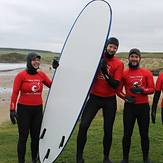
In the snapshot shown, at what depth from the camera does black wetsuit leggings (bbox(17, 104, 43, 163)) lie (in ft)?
24.3

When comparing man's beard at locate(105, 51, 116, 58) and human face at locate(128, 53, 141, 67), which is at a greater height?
man's beard at locate(105, 51, 116, 58)

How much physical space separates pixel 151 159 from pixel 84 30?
2.67 meters

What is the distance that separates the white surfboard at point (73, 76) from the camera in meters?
6.99

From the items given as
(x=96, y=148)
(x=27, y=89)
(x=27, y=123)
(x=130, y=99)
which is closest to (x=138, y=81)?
(x=130, y=99)

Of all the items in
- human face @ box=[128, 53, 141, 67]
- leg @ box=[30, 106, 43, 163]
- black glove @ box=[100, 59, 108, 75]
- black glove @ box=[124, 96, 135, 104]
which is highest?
human face @ box=[128, 53, 141, 67]

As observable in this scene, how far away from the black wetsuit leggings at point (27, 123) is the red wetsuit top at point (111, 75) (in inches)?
40.5

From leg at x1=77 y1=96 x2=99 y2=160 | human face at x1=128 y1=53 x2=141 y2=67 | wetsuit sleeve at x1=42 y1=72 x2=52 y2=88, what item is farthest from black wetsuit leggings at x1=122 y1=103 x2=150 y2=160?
wetsuit sleeve at x1=42 y1=72 x2=52 y2=88

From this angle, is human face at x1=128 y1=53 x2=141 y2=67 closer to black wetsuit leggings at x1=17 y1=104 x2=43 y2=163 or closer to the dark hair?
the dark hair

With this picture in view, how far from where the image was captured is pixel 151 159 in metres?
8.23

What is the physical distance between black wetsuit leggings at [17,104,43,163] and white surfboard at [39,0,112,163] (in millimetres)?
119

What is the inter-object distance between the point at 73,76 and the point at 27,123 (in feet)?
3.54

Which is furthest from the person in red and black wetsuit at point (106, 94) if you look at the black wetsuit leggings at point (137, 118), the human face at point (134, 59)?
the black wetsuit leggings at point (137, 118)

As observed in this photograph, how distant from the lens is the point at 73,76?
24.2 feet

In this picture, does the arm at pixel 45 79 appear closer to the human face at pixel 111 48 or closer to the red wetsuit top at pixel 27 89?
the red wetsuit top at pixel 27 89
